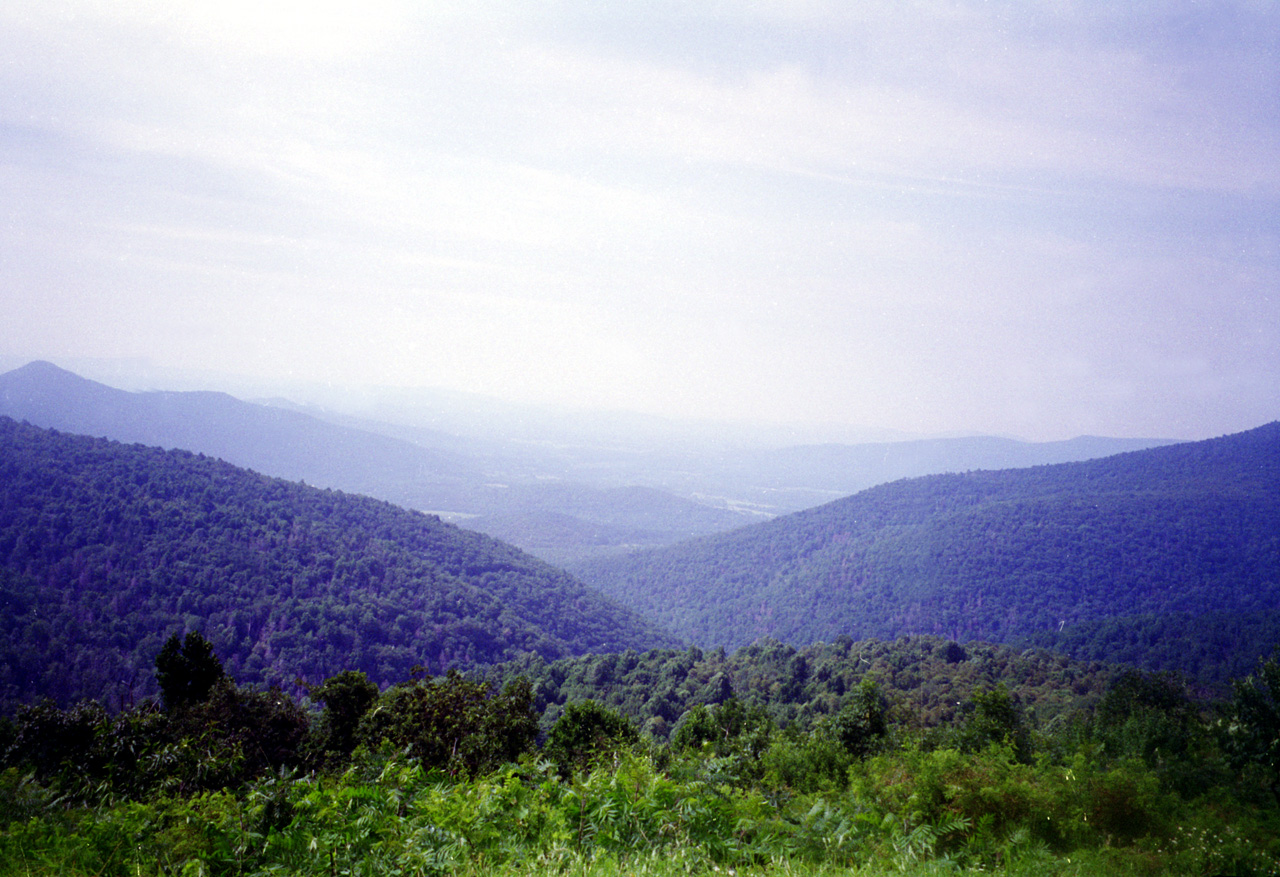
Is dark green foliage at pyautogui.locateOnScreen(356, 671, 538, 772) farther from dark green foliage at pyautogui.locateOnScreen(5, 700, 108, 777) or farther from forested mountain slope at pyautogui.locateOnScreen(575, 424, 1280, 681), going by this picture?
forested mountain slope at pyautogui.locateOnScreen(575, 424, 1280, 681)

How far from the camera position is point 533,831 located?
182 inches

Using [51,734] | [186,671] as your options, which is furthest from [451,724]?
[186,671]

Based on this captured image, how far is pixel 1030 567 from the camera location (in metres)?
138

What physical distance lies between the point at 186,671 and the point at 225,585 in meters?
72.4

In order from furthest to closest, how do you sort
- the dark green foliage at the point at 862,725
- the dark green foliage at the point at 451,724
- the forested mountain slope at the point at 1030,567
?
1. the forested mountain slope at the point at 1030,567
2. the dark green foliage at the point at 862,725
3. the dark green foliage at the point at 451,724

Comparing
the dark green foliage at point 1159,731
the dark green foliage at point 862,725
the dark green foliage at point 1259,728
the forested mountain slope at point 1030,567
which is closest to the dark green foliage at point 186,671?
the dark green foliage at point 862,725

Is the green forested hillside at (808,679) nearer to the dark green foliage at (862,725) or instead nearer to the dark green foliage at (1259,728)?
the dark green foliage at (862,725)

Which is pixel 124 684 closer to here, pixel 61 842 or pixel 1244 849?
pixel 61 842

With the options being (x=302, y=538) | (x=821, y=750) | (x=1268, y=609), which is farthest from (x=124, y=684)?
(x=1268, y=609)

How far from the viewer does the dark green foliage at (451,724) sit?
36.2 ft

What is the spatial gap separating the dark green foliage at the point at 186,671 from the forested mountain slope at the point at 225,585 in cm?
Answer: 5004

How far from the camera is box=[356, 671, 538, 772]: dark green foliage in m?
11.0

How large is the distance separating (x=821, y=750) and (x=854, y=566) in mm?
156316

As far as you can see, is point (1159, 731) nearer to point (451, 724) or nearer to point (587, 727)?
point (587, 727)
